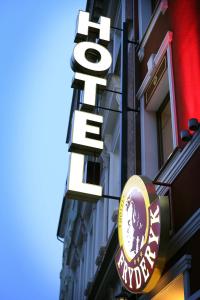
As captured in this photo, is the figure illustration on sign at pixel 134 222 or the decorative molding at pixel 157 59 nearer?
the figure illustration on sign at pixel 134 222

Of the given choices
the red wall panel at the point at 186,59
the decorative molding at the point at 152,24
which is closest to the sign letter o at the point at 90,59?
the decorative molding at the point at 152,24

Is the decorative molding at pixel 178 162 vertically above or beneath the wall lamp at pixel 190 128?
beneath

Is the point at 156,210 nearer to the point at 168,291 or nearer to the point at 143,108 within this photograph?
the point at 168,291

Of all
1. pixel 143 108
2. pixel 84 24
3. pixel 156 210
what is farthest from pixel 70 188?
pixel 84 24

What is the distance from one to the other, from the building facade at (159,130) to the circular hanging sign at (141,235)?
0.29 metres

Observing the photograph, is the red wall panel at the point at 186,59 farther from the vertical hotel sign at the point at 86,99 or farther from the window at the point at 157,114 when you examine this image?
the vertical hotel sign at the point at 86,99

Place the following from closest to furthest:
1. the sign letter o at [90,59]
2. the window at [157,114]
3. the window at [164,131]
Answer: the window at [157,114]
the window at [164,131]
the sign letter o at [90,59]

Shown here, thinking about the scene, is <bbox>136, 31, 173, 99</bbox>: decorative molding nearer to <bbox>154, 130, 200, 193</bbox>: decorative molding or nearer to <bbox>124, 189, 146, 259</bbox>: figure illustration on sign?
<bbox>154, 130, 200, 193</bbox>: decorative molding

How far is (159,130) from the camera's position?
967cm

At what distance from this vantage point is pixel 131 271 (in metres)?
7.15

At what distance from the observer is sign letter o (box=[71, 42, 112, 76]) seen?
1177 cm

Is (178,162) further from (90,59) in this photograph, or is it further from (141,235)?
(90,59)

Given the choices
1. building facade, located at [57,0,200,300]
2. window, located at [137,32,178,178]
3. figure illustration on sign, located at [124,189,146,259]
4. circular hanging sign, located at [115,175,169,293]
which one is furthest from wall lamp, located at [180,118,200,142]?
window, located at [137,32,178,178]

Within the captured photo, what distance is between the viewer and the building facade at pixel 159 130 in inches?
259
